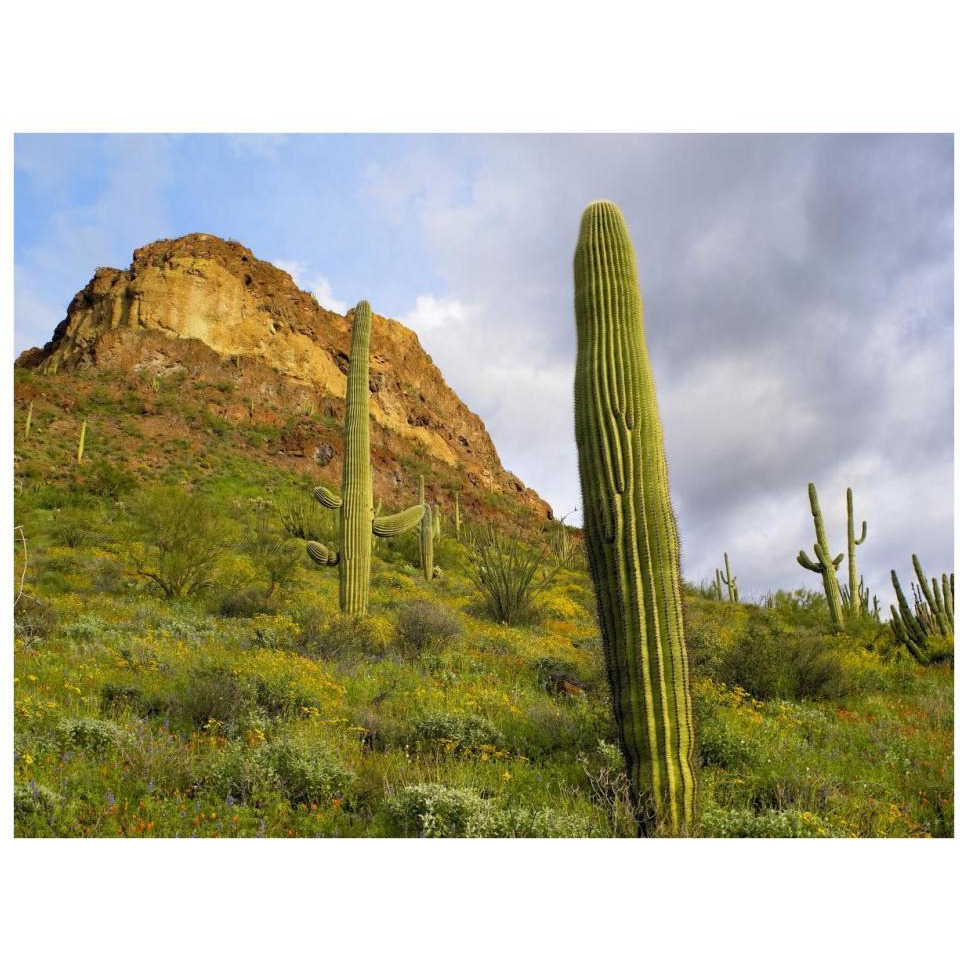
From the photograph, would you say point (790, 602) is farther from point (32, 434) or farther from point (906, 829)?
point (32, 434)

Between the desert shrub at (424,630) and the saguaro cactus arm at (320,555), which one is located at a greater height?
the saguaro cactus arm at (320,555)

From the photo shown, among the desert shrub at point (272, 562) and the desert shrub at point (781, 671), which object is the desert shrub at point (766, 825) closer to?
the desert shrub at point (781, 671)

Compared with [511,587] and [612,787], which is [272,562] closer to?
[511,587]

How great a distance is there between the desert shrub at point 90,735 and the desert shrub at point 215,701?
2.35 feet

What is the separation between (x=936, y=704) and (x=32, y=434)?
113ft

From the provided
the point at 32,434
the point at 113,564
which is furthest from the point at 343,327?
the point at 113,564

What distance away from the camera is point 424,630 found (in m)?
9.89

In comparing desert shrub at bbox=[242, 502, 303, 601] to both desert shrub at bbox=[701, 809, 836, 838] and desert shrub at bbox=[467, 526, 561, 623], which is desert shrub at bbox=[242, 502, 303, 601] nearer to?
desert shrub at bbox=[467, 526, 561, 623]

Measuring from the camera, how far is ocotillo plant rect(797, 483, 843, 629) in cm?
1620

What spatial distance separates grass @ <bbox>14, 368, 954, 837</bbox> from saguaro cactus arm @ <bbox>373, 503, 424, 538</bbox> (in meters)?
1.54

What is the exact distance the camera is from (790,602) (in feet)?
60.5

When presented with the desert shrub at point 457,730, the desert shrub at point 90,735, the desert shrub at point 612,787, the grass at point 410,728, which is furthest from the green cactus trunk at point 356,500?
the desert shrub at point 612,787

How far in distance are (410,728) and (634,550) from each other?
2.53 metres

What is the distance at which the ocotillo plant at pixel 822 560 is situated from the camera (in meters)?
16.2
